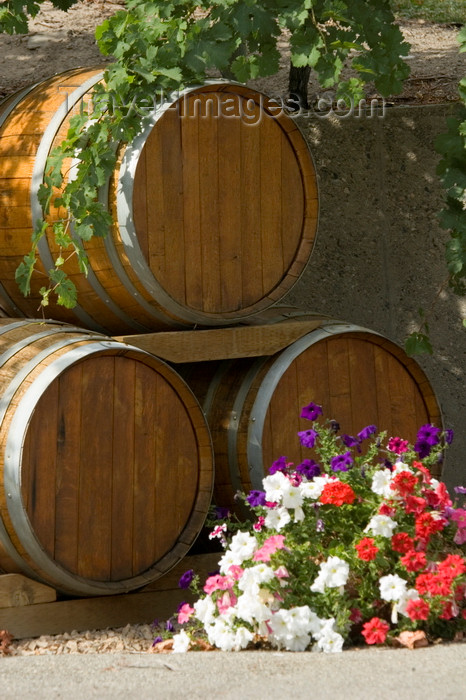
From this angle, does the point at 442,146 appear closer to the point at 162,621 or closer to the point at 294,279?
the point at 294,279

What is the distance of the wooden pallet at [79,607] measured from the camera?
349cm

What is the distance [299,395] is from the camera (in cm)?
414

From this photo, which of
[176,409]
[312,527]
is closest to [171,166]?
[176,409]

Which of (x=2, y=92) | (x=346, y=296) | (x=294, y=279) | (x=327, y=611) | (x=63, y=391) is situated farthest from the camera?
(x=2, y=92)

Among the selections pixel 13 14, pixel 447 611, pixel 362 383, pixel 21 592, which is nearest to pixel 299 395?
pixel 362 383

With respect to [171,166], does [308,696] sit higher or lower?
lower

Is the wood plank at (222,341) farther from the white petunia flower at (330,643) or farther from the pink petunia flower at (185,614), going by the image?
the white petunia flower at (330,643)

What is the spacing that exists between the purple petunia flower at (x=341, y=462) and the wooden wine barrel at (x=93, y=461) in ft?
1.73

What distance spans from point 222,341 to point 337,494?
89cm

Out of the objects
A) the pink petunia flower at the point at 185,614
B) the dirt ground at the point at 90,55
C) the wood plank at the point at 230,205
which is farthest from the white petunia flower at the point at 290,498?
the dirt ground at the point at 90,55

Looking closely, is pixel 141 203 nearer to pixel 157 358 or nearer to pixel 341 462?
pixel 157 358

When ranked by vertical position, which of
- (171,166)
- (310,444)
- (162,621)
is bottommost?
(162,621)

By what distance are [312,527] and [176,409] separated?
699 millimetres

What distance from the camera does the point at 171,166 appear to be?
3.80 metres
